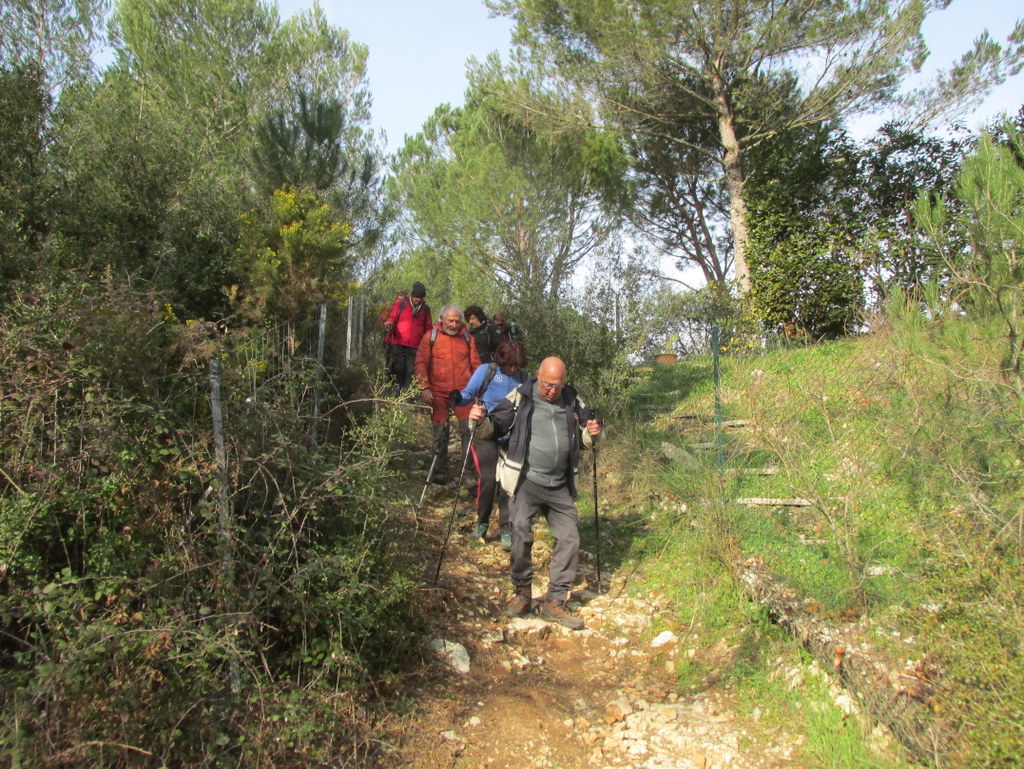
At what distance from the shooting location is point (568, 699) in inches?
170

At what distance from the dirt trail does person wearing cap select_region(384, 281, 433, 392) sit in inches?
109

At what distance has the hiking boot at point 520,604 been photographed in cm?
520

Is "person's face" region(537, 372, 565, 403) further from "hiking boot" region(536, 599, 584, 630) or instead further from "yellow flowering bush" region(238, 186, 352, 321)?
"yellow flowering bush" region(238, 186, 352, 321)

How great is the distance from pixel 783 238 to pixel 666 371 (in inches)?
156

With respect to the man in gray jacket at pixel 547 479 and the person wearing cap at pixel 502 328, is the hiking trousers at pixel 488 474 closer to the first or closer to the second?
the man in gray jacket at pixel 547 479

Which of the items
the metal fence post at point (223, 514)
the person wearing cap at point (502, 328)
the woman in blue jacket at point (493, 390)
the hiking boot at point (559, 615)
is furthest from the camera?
the person wearing cap at point (502, 328)

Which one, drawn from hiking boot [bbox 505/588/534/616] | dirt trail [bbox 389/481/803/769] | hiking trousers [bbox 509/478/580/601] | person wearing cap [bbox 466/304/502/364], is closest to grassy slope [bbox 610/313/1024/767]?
dirt trail [bbox 389/481/803/769]

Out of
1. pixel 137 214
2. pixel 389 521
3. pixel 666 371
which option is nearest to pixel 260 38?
pixel 137 214

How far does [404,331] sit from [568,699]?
177 inches

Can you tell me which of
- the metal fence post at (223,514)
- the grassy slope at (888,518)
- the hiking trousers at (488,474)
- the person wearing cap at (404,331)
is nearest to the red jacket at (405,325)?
the person wearing cap at (404,331)

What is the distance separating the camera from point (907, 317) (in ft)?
17.8

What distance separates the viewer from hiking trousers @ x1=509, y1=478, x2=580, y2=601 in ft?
17.1

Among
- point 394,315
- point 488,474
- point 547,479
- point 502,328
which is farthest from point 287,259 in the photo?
point 547,479

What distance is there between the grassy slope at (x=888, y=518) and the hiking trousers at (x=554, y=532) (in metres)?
0.89
